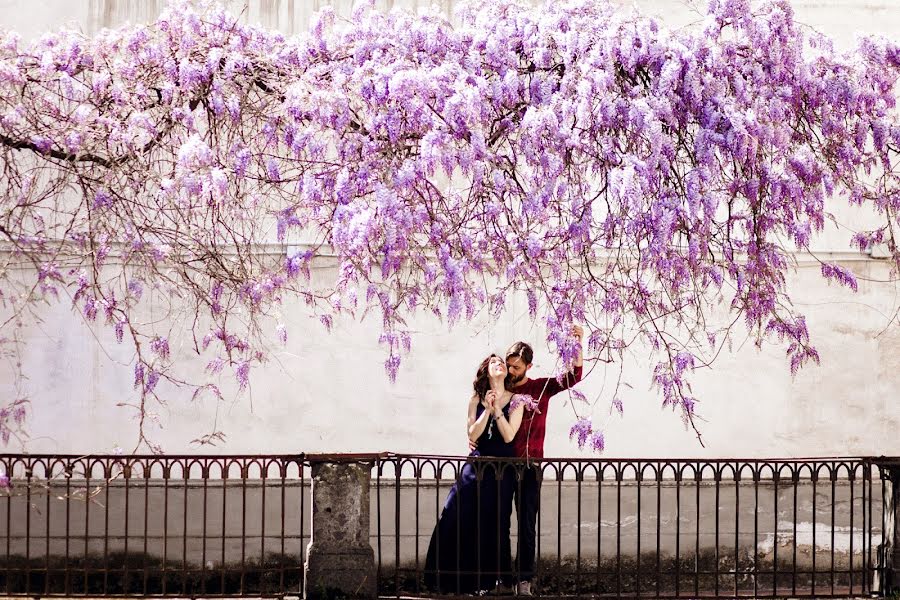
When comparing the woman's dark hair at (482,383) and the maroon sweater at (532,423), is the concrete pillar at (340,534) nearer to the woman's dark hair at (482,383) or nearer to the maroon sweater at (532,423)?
the woman's dark hair at (482,383)

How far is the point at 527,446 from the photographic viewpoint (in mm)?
8789

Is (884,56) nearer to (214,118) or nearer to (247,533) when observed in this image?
(214,118)

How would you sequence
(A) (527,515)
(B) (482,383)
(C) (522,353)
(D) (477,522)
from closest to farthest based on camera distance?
(C) (522,353), (B) (482,383), (A) (527,515), (D) (477,522)

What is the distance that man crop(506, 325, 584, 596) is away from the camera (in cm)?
876

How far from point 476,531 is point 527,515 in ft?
1.41

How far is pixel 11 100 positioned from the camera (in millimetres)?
7336

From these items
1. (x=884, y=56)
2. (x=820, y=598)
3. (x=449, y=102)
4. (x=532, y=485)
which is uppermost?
(x=884, y=56)

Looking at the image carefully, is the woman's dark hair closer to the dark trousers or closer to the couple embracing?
the couple embracing

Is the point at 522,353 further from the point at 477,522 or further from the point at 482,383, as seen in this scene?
the point at 477,522

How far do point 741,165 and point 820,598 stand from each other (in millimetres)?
3756

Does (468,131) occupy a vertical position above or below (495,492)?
above


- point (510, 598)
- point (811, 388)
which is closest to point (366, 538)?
point (510, 598)

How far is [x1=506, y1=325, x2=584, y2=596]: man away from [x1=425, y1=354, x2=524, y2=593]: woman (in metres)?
0.13

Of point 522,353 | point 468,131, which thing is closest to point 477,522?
point 522,353
